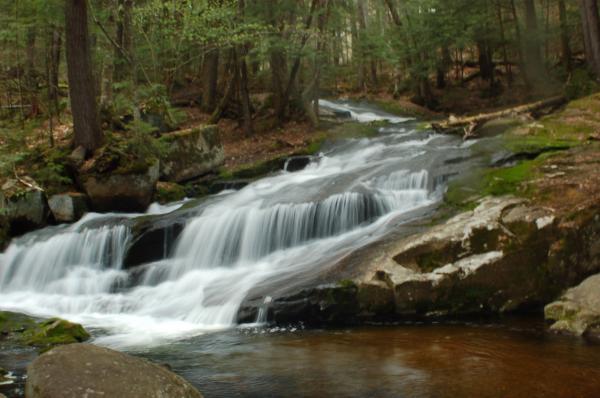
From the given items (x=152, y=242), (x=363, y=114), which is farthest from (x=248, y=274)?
(x=363, y=114)

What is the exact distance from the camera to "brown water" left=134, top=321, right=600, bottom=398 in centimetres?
532

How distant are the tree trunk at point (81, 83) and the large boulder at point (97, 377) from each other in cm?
1131

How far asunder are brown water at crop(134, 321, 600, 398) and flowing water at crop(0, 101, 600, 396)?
3 centimetres

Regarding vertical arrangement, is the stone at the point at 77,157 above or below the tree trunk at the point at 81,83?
below

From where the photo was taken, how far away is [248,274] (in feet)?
33.4

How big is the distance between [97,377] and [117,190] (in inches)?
419

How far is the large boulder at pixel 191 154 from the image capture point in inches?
644

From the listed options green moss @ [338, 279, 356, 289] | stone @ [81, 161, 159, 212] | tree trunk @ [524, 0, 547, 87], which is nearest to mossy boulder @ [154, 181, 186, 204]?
stone @ [81, 161, 159, 212]

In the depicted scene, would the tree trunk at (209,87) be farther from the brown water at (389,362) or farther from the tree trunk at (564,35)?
the brown water at (389,362)

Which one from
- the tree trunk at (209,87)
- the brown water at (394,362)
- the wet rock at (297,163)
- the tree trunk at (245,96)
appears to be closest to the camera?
the brown water at (394,362)

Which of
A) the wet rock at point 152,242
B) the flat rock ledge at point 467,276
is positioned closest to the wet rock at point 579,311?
the flat rock ledge at point 467,276

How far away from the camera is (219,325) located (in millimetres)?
8688

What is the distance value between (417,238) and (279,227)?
3518mm

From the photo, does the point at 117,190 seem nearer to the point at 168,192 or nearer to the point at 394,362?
the point at 168,192
